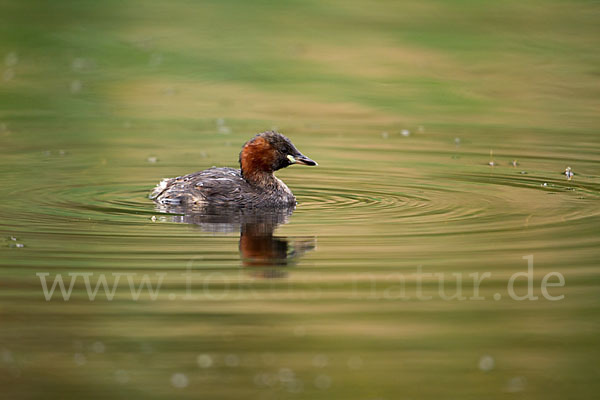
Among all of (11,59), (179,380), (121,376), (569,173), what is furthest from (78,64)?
(179,380)

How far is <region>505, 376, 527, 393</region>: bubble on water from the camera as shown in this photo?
535cm

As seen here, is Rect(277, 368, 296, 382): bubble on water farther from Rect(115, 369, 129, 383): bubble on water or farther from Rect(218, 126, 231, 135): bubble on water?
Rect(218, 126, 231, 135): bubble on water

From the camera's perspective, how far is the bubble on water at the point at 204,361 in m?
5.58

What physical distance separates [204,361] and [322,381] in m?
0.64

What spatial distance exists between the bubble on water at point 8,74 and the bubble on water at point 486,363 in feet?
42.6

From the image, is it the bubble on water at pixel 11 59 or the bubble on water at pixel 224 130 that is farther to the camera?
the bubble on water at pixel 11 59

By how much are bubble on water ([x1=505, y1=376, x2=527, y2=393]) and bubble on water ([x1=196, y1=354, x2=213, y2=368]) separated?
151 centimetres

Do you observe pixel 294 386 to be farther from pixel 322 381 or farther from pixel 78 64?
pixel 78 64

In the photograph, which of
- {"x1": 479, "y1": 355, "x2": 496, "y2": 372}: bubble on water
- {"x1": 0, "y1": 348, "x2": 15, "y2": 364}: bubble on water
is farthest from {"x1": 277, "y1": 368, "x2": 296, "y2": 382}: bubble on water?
{"x1": 0, "y1": 348, "x2": 15, "y2": 364}: bubble on water

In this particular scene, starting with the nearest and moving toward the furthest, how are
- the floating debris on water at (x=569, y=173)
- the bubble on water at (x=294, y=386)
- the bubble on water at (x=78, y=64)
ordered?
the bubble on water at (x=294, y=386) → the floating debris on water at (x=569, y=173) → the bubble on water at (x=78, y=64)

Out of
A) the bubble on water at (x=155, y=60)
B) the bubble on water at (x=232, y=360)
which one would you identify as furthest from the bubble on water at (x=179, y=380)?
the bubble on water at (x=155, y=60)

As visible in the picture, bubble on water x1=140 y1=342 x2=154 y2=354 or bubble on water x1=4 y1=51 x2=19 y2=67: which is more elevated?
bubble on water x1=4 y1=51 x2=19 y2=67

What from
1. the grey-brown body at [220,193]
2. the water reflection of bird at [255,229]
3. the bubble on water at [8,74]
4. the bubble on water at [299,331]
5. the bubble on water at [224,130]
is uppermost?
the bubble on water at [8,74]

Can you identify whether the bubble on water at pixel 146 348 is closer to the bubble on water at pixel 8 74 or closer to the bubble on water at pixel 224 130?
the bubble on water at pixel 224 130
